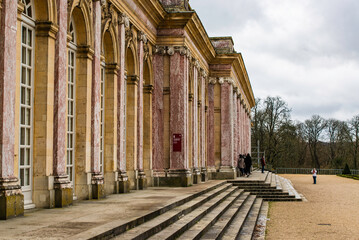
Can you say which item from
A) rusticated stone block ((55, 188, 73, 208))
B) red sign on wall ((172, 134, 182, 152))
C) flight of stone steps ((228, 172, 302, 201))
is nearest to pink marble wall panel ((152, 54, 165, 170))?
red sign on wall ((172, 134, 182, 152))

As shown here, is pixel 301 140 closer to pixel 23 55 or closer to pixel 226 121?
pixel 226 121

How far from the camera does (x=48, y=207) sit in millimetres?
10984

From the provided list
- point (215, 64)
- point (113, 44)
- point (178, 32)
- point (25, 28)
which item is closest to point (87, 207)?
point (25, 28)

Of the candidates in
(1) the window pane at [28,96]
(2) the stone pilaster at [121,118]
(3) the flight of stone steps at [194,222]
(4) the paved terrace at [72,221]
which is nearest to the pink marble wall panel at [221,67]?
(3) the flight of stone steps at [194,222]

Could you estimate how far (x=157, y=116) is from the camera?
21.9 meters

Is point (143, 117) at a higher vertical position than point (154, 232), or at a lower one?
higher

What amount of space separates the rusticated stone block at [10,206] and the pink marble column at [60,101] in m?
1.98

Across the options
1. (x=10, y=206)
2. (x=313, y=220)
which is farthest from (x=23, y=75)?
(x=313, y=220)

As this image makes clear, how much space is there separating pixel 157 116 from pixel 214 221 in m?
10.1

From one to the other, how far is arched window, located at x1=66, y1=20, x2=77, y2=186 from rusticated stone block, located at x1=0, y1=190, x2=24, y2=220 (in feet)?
13.0

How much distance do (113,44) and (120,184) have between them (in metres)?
4.79

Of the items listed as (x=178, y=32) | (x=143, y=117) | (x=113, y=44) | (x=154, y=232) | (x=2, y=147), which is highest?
(x=178, y=32)

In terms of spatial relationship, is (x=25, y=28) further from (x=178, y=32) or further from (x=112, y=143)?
(x=178, y=32)

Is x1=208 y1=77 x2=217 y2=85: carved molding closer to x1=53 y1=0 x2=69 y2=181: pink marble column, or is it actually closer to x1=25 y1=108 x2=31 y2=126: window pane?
x1=53 y1=0 x2=69 y2=181: pink marble column
